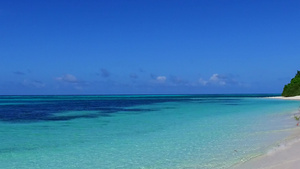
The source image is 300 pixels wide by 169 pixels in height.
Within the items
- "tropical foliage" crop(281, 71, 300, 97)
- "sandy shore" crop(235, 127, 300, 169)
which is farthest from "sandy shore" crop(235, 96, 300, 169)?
"tropical foliage" crop(281, 71, 300, 97)

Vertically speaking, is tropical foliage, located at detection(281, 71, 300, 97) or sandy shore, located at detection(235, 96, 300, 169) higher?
tropical foliage, located at detection(281, 71, 300, 97)

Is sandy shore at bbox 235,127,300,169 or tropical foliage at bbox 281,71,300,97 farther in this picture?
tropical foliage at bbox 281,71,300,97

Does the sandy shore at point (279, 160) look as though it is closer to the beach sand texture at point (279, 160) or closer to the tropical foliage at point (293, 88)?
the beach sand texture at point (279, 160)

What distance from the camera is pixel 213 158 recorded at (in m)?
10.7

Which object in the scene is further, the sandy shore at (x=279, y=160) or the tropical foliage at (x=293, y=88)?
the tropical foliage at (x=293, y=88)

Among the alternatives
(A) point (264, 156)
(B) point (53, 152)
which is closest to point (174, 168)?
(A) point (264, 156)

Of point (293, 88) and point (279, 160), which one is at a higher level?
point (293, 88)

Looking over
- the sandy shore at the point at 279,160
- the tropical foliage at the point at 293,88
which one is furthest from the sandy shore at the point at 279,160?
the tropical foliage at the point at 293,88

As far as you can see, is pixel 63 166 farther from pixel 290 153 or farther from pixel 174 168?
pixel 290 153

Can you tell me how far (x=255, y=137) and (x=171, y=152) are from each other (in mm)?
5474

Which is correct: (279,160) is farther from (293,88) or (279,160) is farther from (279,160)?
(293,88)

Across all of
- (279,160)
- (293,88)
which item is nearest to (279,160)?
(279,160)

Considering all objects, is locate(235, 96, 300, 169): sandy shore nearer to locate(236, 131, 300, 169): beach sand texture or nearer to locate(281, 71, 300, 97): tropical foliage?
locate(236, 131, 300, 169): beach sand texture

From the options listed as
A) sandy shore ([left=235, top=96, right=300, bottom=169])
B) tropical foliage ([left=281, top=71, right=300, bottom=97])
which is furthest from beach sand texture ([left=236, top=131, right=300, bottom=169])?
tropical foliage ([left=281, top=71, right=300, bottom=97])
